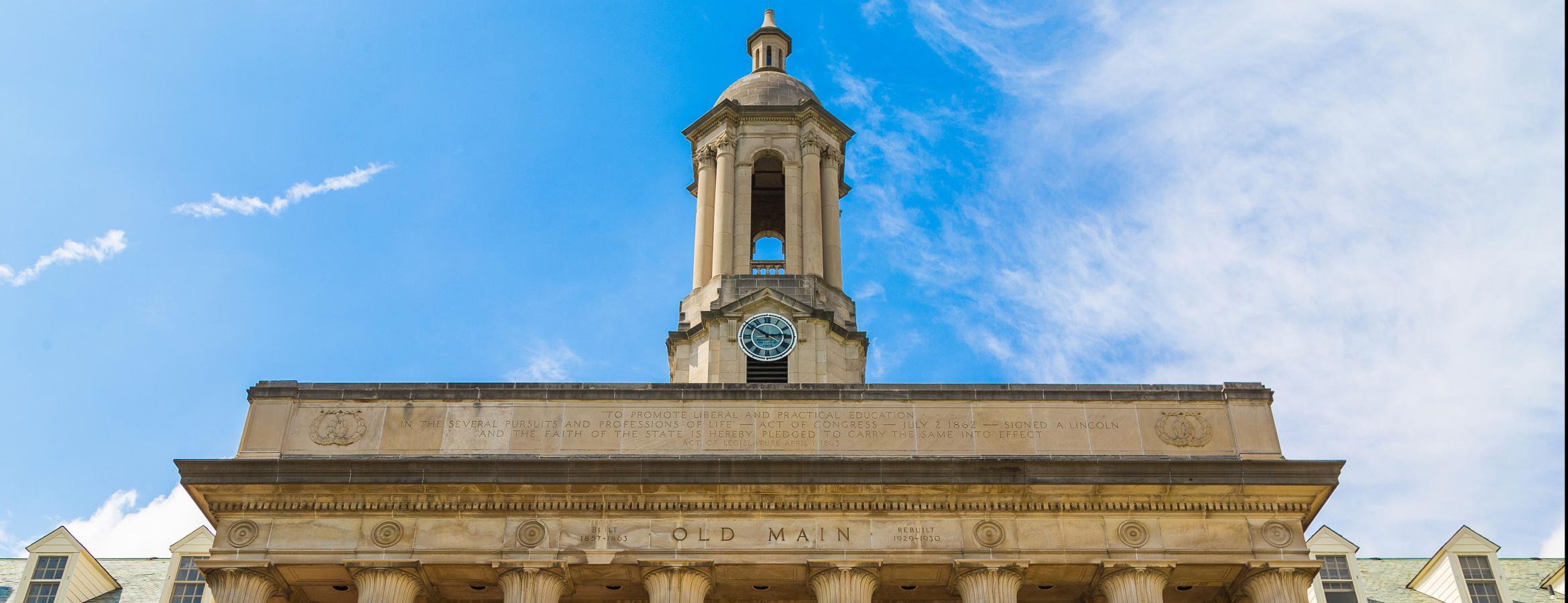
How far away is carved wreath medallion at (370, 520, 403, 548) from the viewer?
3925 cm

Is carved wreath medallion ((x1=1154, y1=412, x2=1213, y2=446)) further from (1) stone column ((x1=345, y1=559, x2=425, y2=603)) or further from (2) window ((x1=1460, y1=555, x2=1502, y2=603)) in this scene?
(1) stone column ((x1=345, y1=559, x2=425, y2=603))

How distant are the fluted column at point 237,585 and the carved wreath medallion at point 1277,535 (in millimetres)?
23701

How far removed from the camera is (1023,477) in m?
39.7

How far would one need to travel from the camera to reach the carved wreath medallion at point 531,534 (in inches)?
1545

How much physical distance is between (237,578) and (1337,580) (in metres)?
30.4

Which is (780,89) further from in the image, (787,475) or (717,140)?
(787,475)

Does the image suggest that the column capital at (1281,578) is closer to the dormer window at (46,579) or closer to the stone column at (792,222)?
the stone column at (792,222)

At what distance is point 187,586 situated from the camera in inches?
1937

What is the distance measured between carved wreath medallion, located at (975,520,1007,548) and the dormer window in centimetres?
2745

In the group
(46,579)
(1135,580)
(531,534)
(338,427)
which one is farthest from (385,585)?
(1135,580)

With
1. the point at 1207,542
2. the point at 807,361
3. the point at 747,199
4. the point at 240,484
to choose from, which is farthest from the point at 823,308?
the point at 240,484

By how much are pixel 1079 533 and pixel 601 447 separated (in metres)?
11.8

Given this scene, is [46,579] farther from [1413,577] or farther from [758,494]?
[1413,577]

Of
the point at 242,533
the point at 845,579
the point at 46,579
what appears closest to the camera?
the point at 845,579
